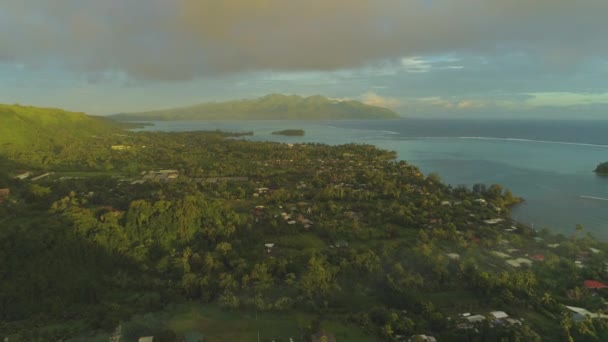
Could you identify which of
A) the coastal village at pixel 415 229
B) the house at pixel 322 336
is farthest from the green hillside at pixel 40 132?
the house at pixel 322 336

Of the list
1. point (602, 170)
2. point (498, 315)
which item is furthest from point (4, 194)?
point (602, 170)

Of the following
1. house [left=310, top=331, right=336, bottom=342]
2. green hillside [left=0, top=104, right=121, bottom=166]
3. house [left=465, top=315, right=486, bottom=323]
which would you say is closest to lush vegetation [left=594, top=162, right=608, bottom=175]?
house [left=465, top=315, right=486, bottom=323]

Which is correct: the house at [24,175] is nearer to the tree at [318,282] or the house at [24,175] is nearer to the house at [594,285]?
the tree at [318,282]

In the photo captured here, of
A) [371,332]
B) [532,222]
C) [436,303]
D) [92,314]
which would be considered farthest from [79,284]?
[532,222]

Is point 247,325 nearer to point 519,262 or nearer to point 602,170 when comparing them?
point 519,262

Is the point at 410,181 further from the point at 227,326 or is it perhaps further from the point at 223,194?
the point at 227,326

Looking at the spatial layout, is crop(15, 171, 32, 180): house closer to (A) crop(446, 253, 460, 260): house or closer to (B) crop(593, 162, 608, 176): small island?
(A) crop(446, 253, 460, 260): house
